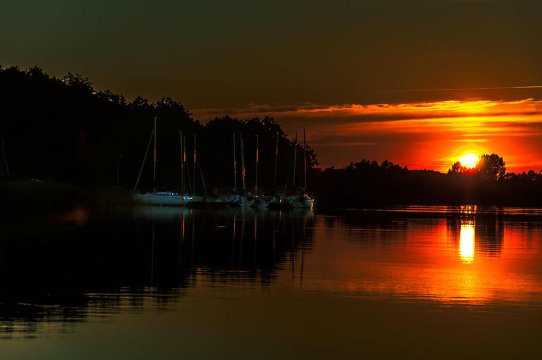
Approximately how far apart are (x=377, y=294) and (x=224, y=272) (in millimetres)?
7519

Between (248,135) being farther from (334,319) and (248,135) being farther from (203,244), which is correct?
(334,319)

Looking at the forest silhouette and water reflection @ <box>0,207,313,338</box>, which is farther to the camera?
the forest silhouette

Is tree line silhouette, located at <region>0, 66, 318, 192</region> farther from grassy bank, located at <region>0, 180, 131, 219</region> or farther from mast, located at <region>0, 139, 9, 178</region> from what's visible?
grassy bank, located at <region>0, 180, 131, 219</region>

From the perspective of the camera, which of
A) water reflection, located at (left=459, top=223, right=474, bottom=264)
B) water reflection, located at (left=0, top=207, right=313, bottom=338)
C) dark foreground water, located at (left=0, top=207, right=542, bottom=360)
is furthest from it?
water reflection, located at (left=459, top=223, right=474, bottom=264)

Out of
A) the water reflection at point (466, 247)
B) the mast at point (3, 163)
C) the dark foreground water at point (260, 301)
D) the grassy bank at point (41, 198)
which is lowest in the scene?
the dark foreground water at point (260, 301)

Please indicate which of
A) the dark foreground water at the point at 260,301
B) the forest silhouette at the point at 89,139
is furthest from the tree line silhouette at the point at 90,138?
the dark foreground water at the point at 260,301

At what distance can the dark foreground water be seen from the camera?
21312 mm

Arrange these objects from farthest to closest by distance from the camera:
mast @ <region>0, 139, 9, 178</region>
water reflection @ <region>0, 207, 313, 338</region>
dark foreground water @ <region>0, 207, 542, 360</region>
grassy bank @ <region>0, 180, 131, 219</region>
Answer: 1. mast @ <region>0, 139, 9, 178</region>
2. grassy bank @ <region>0, 180, 131, 219</region>
3. water reflection @ <region>0, 207, 313, 338</region>
4. dark foreground water @ <region>0, 207, 542, 360</region>

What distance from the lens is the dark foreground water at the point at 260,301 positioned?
21.3m

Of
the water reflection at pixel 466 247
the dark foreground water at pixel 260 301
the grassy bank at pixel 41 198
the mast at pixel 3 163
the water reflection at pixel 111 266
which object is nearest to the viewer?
the dark foreground water at pixel 260 301

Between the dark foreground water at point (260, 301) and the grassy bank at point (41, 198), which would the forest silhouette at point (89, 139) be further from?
the dark foreground water at point (260, 301)

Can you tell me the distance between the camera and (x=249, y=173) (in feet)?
593

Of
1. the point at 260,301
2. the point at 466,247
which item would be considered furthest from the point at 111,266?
the point at 466,247

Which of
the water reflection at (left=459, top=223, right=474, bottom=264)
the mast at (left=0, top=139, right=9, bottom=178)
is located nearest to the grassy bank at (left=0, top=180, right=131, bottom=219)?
the mast at (left=0, top=139, right=9, bottom=178)
